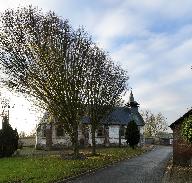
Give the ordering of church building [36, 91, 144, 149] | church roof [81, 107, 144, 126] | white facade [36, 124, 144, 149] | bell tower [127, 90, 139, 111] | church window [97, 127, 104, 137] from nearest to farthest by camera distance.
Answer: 1. church building [36, 91, 144, 149]
2. white facade [36, 124, 144, 149]
3. church window [97, 127, 104, 137]
4. church roof [81, 107, 144, 126]
5. bell tower [127, 90, 139, 111]

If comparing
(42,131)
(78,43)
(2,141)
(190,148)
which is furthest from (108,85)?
(42,131)

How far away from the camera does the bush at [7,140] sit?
46281 mm

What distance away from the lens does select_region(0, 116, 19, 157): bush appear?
46.3 meters

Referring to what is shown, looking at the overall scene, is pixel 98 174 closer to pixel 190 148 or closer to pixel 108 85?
pixel 190 148

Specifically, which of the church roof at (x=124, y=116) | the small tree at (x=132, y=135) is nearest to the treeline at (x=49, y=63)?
the small tree at (x=132, y=135)

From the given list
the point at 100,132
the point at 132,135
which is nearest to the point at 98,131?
the point at 100,132

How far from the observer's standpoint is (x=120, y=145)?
2822 inches

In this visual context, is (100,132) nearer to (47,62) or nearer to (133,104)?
(133,104)

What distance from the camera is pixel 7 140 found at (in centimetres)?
4669

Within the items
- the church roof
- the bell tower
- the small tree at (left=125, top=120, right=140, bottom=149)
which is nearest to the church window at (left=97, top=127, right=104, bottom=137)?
the church roof

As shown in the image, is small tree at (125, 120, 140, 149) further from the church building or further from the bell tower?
the bell tower

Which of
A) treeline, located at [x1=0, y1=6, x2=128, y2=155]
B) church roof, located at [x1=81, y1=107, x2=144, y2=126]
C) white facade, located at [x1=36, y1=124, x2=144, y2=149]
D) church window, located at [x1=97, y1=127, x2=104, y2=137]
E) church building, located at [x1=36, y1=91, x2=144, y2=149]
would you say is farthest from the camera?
church roof, located at [x1=81, y1=107, x2=144, y2=126]

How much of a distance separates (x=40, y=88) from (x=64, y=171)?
1231 cm

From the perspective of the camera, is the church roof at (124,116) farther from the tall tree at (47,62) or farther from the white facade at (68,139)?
the tall tree at (47,62)
